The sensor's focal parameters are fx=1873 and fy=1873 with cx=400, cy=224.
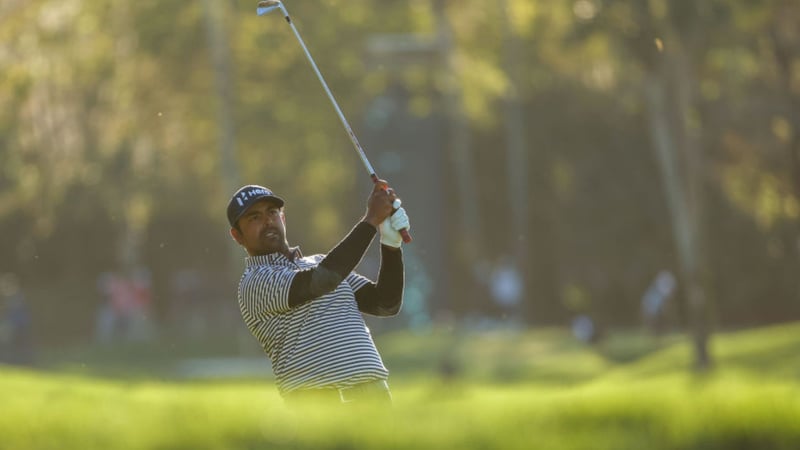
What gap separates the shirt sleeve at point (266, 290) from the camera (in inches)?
288

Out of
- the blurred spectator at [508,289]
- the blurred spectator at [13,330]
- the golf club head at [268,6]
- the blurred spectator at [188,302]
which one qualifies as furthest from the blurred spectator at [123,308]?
the golf club head at [268,6]

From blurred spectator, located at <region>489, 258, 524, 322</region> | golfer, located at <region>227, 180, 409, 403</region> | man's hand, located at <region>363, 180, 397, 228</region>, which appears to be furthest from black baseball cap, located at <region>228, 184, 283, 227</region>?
blurred spectator, located at <region>489, 258, 524, 322</region>

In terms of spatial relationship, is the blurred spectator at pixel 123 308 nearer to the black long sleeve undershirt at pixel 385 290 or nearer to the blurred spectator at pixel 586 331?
the blurred spectator at pixel 586 331

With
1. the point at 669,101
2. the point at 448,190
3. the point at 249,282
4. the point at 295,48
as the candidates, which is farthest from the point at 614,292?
the point at 249,282

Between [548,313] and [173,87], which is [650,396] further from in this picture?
[548,313]

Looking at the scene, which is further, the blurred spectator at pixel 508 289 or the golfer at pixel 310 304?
the blurred spectator at pixel 508 289

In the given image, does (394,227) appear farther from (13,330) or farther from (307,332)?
(13,330)

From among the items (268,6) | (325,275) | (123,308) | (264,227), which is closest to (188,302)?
(123,308)

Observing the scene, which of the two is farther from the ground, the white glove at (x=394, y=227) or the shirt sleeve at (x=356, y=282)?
the white glove at (x=394, y=227)

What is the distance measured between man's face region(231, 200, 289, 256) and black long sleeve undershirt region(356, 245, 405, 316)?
45 centimetres

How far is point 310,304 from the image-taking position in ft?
24.5

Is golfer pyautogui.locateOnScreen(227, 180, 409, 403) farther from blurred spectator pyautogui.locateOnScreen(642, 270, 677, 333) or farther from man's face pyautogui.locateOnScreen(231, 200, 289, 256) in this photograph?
blurred spectator pyautogui.locateOnScreen(642, 270, 677, 333)

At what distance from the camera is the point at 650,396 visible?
654 cm

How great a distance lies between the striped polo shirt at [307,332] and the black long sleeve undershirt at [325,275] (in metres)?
0.04
